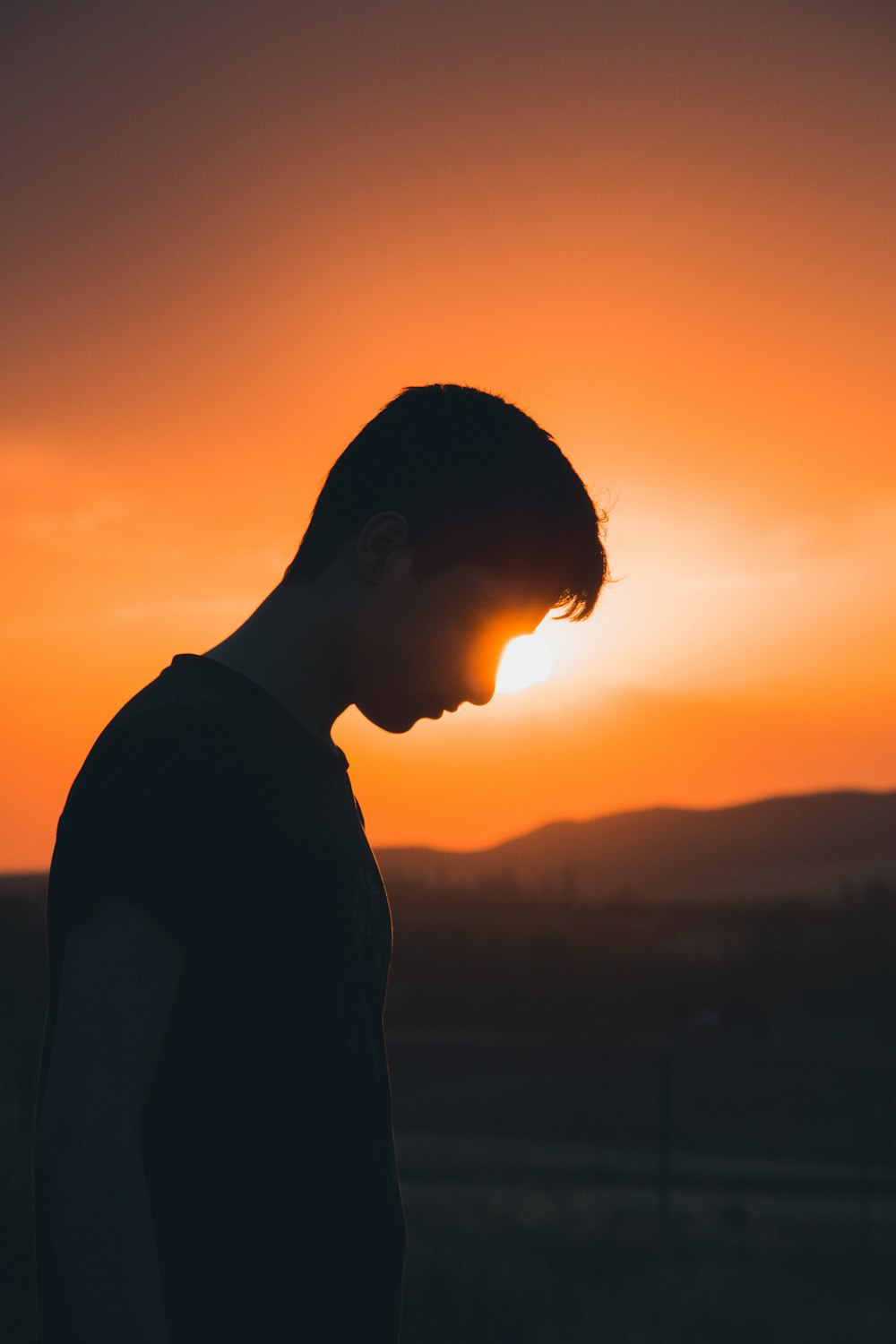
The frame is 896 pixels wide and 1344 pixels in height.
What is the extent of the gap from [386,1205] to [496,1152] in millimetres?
21242

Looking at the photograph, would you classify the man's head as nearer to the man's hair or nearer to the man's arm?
the man's hair

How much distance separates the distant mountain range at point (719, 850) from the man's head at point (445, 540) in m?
64.4

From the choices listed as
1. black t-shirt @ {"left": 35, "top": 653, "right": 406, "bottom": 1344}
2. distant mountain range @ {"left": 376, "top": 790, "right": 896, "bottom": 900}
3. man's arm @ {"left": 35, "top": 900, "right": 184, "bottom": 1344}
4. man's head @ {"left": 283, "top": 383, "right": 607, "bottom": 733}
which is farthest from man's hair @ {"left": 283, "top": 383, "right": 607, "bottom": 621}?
distant mountain range @ {"left": 376, "top": 790, "right": 896, "bottom": 900}

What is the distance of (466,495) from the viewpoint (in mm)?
1731

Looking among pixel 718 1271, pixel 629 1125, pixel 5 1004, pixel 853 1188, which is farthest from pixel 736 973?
pixel 718 1271

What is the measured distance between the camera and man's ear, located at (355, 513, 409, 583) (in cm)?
169

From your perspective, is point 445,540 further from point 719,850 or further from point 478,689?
point 719,850

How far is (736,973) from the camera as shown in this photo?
139ft

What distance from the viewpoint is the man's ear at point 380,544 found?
66.6 inches

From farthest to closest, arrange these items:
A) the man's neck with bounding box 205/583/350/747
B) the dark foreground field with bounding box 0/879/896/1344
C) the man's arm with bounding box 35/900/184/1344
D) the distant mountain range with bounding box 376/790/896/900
Result: 1. the distant mountain range with bounding box 376/790/896/900
2. the dark foreground field with bounding box 0/879/896/1344
3. the man's neck with bounding box 205/583/350/747
4. the man's arm with bounding box 35/900/184/1344

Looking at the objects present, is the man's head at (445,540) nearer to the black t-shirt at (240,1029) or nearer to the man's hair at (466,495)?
the man's hair at (466,495)

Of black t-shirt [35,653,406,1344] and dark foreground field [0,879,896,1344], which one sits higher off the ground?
black t-shirt [35,653,406,1344]

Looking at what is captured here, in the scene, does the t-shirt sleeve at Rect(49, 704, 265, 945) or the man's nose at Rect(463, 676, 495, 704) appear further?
the man's nose at Rect(463, 676, 495, 704)

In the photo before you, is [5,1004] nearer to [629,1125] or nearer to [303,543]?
[629,1125]
